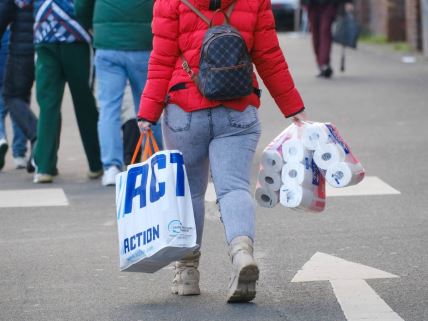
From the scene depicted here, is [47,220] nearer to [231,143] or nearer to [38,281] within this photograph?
[38,281]

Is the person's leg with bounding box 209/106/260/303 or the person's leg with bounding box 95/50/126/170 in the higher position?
the person's leg with bounding box 209/106/260/303

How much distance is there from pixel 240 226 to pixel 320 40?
44.9ft

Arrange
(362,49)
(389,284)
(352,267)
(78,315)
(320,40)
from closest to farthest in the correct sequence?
(78,315) < (389,284) < (352,267) < (320,40) < (362,49)

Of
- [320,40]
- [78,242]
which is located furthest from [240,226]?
[320,40]

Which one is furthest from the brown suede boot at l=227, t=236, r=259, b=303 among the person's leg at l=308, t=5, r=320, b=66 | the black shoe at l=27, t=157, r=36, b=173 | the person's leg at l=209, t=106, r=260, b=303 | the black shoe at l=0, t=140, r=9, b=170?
the person's leg at l=308, t=5, r=320, b=66

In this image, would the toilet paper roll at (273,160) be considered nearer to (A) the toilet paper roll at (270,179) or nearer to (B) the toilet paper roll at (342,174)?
(A) the toilet paper roll at (270,179)

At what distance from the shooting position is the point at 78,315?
621 cm

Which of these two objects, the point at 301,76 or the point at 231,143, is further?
the point at 301,76

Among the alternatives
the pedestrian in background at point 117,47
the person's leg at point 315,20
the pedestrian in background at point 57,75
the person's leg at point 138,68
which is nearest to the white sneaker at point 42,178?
the pedestrian in background at point 57,75

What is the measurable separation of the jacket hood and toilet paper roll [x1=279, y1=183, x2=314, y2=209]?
91cm

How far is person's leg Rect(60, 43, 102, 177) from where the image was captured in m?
10.6

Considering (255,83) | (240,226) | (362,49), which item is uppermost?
(255,83)

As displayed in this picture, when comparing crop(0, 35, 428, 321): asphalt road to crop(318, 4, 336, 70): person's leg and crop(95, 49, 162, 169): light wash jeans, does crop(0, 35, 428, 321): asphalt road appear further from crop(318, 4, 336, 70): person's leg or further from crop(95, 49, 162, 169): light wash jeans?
crop(318, 4, 336, 70): person's leg

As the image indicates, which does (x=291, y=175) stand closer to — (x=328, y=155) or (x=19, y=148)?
(x=328, y=155)
